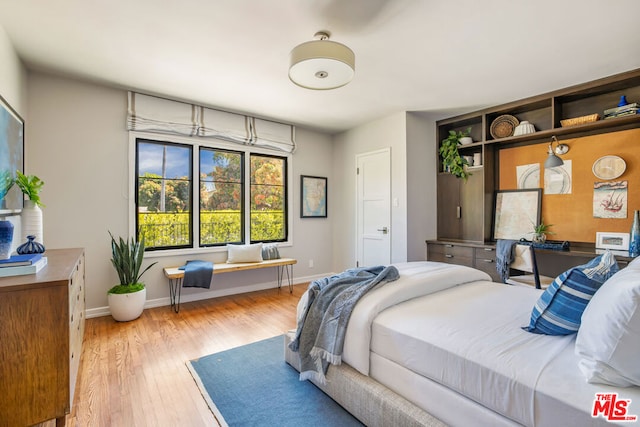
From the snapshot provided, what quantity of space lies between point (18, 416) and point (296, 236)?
12.0 feet

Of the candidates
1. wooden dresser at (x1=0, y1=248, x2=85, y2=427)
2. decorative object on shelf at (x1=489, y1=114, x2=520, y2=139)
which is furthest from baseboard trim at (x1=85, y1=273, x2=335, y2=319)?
decorative object on shelf at (x1=489, y1=114, x2=520, y2=139)

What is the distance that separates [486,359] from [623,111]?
128 inches

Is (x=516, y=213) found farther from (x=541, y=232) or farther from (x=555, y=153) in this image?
(x=555, y=153)

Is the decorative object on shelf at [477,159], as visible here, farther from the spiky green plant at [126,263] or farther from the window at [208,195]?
the spiky green plant at [126,263]

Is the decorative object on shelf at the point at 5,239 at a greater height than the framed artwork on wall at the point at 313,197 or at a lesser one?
lesser

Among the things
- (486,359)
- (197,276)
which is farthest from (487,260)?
(197,276)

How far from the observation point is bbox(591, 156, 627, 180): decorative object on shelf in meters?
3.11

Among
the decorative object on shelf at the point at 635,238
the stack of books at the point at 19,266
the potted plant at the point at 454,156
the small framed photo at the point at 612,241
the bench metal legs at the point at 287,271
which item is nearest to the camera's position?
the stack of books at the point at 19,266

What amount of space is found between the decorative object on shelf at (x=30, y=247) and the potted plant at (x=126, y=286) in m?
1.16

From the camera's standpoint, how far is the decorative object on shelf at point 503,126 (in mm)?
3816

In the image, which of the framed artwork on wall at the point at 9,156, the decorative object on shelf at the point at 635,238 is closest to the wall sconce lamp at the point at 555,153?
the decorative object on shelf at the point at 635,238

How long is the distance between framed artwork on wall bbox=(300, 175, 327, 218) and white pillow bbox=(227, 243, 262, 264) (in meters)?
1.06

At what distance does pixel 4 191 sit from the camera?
81.0 inches

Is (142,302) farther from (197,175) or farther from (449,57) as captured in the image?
(449,57)
